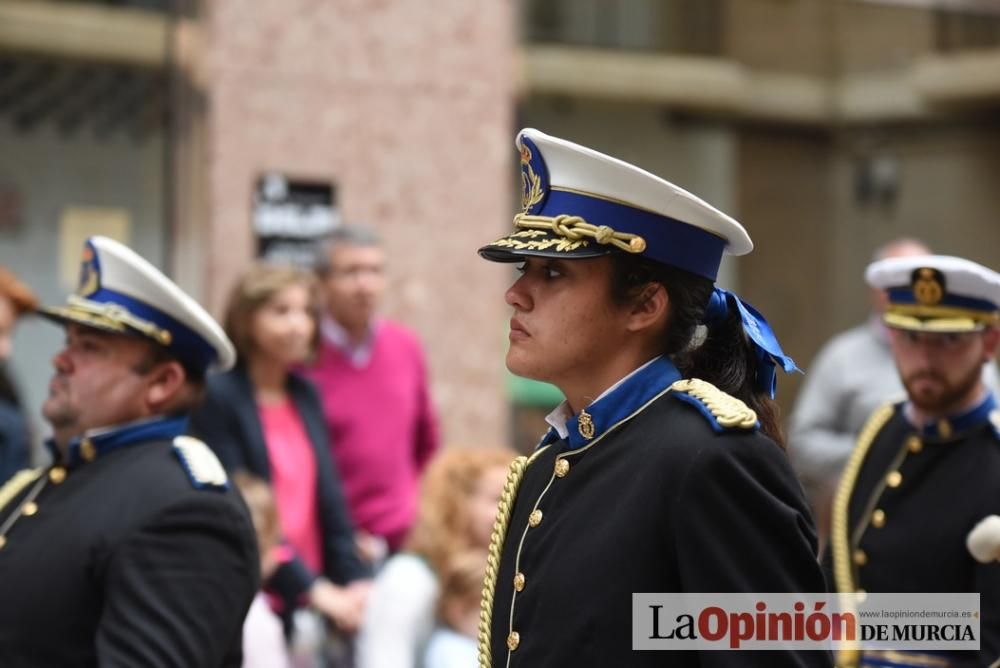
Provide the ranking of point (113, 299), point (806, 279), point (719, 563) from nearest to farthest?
point (719, 563)
point (113, 299)
point (806, 279)

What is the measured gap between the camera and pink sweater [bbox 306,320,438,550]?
5934mm

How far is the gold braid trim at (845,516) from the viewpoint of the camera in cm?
405

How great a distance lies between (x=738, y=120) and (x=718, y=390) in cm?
801

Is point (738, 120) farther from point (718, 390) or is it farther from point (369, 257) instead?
point (718, 390)

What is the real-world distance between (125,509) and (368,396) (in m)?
2.64

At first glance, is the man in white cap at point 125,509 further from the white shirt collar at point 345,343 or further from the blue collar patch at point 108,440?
the white shirt collar at point 345,343

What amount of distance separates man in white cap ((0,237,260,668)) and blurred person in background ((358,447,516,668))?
1.30 metres

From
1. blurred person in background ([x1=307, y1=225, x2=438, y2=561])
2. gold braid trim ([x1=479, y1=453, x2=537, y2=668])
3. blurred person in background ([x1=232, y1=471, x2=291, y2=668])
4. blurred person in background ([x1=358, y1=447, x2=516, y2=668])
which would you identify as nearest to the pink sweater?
blurred person in background ([x1=307, y1=225, x2=438, y2=561])

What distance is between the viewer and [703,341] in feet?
8.99

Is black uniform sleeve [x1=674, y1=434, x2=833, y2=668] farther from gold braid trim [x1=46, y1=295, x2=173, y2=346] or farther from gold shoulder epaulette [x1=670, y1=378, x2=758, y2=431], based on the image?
gold braid trim [x1=46, y1=295, x2=173, y2=346]

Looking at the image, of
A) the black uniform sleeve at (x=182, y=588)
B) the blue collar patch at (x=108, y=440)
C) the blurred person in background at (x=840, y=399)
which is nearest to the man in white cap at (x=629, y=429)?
the black uniform sleeve at (x=182, y=588)

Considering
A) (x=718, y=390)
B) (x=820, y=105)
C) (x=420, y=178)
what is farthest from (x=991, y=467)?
(x=820, y=105)

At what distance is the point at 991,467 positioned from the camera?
3.85 metres

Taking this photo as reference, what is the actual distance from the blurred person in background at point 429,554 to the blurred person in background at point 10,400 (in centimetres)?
128
